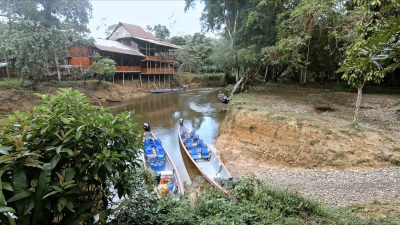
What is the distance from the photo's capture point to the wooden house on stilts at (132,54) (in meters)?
25.5

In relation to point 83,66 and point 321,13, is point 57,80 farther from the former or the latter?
point 321,13

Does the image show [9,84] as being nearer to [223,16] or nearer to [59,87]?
[59,87]

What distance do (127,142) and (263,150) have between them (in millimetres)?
9087

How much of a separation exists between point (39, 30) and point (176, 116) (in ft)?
46.3

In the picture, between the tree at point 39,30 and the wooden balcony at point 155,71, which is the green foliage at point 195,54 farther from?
the tree at point 39,30

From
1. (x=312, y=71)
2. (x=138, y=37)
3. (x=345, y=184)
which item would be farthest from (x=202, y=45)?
(x=345, y=184)

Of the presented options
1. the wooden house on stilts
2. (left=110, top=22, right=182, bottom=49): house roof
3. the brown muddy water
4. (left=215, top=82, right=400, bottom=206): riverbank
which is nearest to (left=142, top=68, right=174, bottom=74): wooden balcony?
the wooden house on stilts

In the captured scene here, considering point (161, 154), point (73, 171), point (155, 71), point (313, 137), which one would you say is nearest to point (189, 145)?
point (161, 154)

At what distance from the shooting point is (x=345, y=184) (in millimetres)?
6988

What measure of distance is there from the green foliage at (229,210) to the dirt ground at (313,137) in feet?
16.3

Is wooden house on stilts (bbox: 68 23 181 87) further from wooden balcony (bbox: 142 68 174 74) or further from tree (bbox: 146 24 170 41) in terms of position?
tree (bbox: 146 24 170 41)

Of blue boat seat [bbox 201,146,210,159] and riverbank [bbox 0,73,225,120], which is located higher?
riverbank [bbox 0,73,225,120]

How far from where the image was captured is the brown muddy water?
1216cm

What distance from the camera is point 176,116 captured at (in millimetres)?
21094
